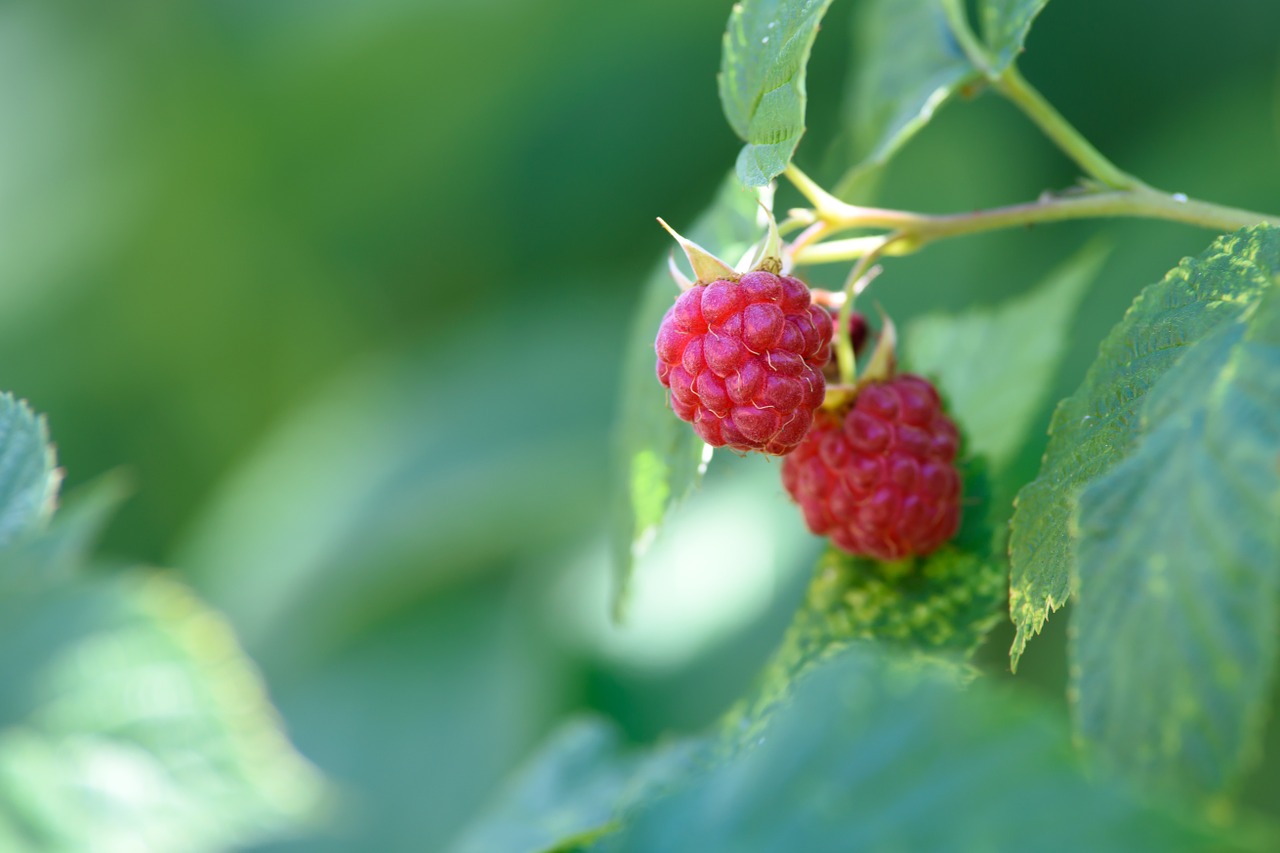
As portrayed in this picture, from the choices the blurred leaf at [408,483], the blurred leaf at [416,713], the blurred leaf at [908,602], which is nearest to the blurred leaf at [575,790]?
the blurred leaf at [908,602]

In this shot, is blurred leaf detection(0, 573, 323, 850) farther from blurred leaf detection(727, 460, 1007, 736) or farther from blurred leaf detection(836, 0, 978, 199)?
blurred leaf detection(836, 0, 978, 199)

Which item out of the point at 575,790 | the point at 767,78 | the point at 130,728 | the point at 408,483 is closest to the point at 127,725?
the point at 130,728

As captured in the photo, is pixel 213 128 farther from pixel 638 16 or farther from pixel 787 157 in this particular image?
pixel 787 157

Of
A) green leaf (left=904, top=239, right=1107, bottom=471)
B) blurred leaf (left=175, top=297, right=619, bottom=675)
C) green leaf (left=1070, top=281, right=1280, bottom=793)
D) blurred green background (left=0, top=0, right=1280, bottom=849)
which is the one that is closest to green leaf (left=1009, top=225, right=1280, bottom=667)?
green leaf (left=1070, top=281, right=1280, bottom=793)

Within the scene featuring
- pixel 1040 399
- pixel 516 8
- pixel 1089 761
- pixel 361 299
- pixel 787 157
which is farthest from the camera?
pixel 361 299

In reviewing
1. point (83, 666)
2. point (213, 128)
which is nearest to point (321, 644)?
point (83, 666)

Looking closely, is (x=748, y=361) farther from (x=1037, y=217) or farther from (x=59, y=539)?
(x=59, y=539)
